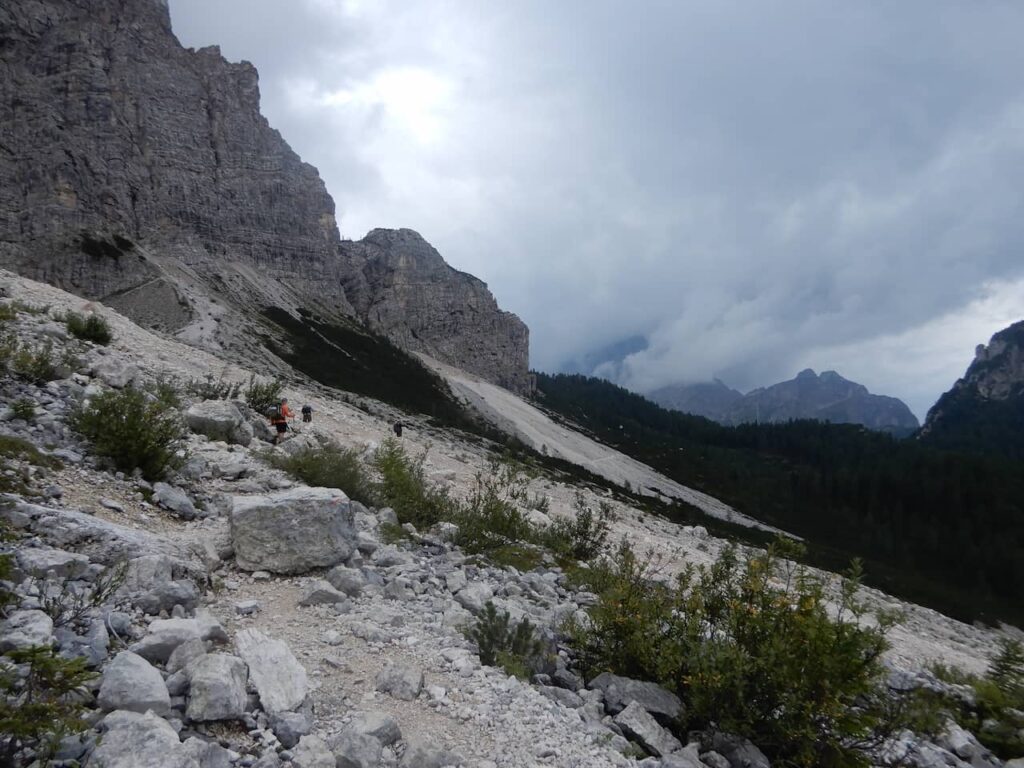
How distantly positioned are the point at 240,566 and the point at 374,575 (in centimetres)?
140

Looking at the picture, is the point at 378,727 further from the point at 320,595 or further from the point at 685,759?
the point at 685,759

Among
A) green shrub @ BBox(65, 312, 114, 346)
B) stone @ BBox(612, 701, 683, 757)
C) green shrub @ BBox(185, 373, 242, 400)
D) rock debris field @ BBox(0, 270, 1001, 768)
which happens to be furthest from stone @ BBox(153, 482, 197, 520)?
green shrub @ BBox(65, 312, 114, 346)

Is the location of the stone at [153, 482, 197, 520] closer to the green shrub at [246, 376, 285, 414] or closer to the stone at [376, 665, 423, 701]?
the stone at [376, 665, 423, 701]

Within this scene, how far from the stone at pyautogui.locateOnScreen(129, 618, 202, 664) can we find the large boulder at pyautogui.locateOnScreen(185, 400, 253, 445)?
6902 millimetres

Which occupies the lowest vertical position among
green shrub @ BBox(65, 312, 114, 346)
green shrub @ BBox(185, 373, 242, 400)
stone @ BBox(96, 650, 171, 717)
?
stone @ BBox(96, 650, 171, 717)

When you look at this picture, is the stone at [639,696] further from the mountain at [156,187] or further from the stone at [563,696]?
the mountain at [156,187]

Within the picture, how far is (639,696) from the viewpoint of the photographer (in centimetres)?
499

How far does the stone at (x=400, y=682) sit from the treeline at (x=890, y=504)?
2007 inches

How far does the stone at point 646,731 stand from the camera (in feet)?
14.6

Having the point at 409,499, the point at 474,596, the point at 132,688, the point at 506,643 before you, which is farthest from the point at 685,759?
the point at 409,499

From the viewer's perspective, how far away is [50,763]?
8.48 feet

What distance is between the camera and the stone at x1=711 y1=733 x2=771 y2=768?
4.49 m

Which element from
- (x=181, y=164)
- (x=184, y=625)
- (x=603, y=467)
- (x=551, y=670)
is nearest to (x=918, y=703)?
(x=551, y=670)

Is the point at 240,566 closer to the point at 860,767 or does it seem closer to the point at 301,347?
the point at 860,767
